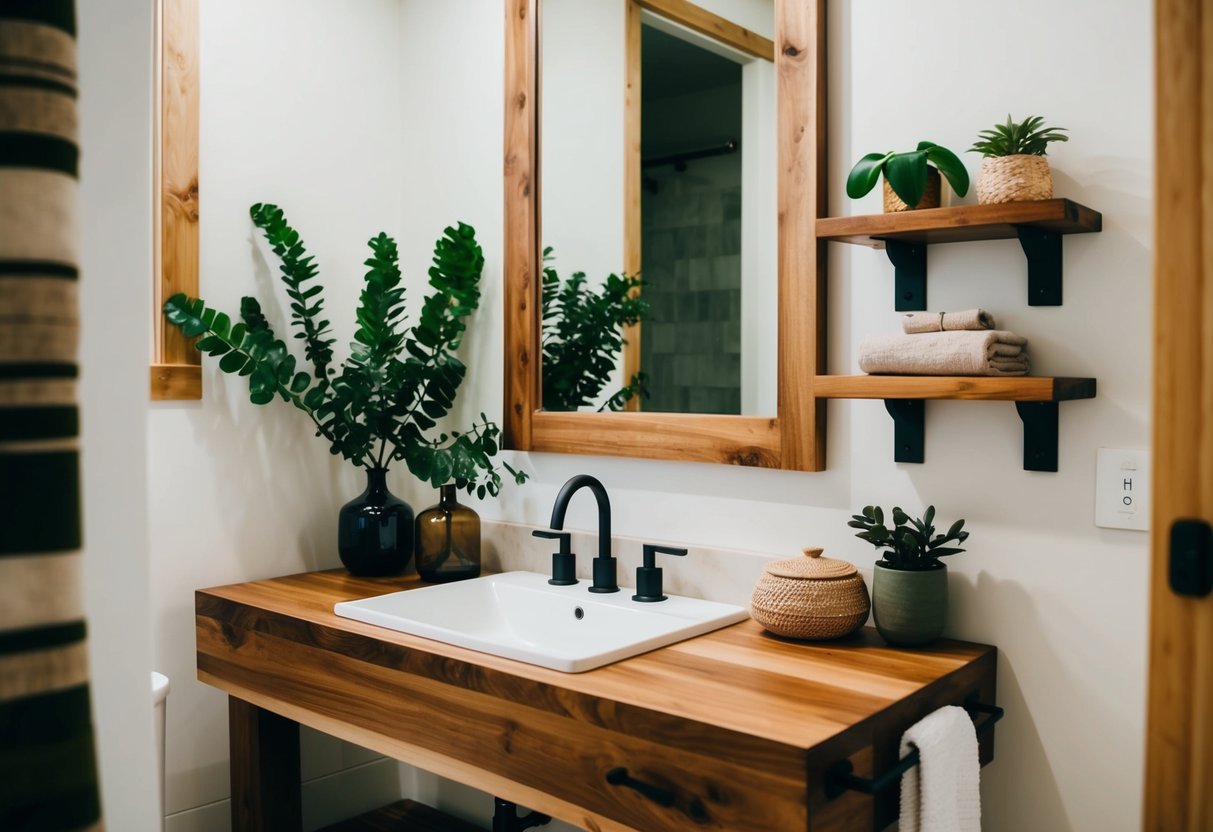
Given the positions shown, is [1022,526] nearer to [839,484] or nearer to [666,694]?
[839,484]

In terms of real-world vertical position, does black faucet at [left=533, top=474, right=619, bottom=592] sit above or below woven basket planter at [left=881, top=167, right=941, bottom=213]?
below

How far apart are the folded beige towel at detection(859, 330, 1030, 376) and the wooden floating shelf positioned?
12 centimetres

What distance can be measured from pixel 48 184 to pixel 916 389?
4.35ft

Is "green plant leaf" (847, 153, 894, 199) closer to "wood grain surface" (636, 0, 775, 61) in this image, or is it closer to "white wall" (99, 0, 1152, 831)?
"white wall" (99, 0, 1152, 831)

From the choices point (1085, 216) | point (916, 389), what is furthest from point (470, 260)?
point (1085, 216)

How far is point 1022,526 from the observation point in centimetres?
152

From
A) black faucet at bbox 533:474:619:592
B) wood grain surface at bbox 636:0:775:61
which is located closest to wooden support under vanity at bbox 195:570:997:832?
black faucet at bbox 533:474:619:592

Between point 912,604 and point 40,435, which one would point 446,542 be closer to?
point 912,604

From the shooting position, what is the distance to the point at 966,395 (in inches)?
55.5

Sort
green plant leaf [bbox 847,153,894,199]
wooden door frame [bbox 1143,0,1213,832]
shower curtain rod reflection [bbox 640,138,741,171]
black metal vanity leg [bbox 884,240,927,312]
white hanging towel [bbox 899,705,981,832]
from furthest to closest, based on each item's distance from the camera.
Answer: shower curtain rod reflection [bbox 640,138,741,171], black metal vanity leg [bbox 884,240,927,312], green plant leaf [bbox 847,153,894,199], white hanging towel [bbox 899,705,981,832], wooden door frame [bbox 1143,0,1213,832]

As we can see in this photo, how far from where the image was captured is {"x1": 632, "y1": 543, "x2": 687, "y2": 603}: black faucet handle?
72.4 inches

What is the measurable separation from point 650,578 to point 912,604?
0.52 m

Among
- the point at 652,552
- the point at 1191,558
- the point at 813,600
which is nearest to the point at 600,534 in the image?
the point at 652,552

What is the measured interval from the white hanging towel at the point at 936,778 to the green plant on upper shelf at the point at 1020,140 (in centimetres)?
81
